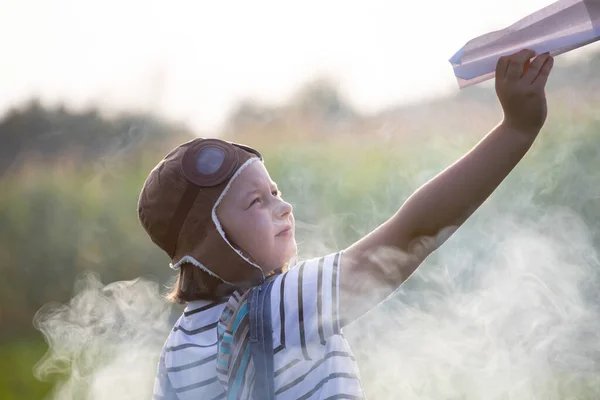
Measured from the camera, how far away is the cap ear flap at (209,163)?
1235mm

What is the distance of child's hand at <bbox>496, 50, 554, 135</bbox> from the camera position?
0.93m

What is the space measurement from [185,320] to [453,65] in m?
0.65

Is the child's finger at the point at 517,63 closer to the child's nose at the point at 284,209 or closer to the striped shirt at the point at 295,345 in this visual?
the striped shirt at the point at 295,345

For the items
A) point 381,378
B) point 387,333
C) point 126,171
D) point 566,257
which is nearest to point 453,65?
point 387,333

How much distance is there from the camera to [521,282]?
2.36 metres

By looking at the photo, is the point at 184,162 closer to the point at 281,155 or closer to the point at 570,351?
the point at 570,351

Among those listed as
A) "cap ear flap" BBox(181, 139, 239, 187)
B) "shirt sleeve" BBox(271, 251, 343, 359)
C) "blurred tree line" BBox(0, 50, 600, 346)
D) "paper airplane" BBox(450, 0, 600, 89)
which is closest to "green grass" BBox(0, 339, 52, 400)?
"blurred tree line" BBox(0, 50, 600, 346)

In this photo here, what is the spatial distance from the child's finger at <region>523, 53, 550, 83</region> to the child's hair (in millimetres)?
626

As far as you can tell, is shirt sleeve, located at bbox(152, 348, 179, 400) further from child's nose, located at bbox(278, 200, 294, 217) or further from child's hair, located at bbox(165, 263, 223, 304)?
child's nose, located at bbox(278, 200, 294, 217)

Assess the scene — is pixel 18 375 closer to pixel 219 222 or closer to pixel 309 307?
pixel 219 222

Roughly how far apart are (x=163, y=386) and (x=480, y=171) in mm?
705

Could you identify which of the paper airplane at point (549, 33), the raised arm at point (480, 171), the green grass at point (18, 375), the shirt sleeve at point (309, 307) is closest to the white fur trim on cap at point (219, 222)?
the shirt sleeve at point (309, 307)

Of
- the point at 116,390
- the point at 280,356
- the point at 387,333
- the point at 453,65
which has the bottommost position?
the point at 387,333

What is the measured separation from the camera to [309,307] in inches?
41.1
